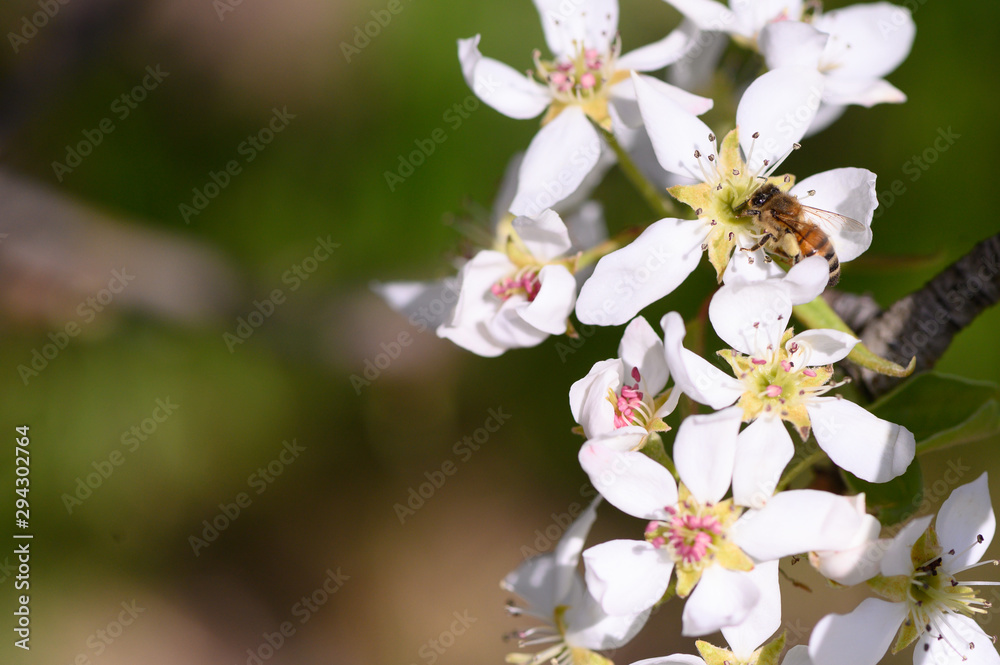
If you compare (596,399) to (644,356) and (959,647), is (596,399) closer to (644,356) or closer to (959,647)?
(644,356)

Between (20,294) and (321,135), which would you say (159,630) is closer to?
(20,294)

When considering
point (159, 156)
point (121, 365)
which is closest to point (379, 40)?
point (159, 156)

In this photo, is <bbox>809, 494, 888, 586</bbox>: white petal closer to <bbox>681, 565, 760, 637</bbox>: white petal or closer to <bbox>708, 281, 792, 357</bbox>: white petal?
<bbox>681, 565, 760, 637</bbox>: white petal

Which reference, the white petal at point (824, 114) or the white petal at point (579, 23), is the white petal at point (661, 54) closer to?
the white petal at point (579, 23)

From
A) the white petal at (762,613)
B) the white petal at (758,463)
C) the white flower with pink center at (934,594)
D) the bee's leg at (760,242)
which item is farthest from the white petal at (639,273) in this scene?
the white flower with pink center at (934,594)

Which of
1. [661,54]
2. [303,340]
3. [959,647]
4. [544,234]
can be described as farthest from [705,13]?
[303,340]
